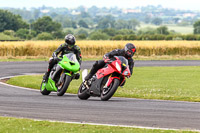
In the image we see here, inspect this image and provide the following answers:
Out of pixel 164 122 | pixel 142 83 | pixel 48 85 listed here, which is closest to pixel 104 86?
pixel 48 85

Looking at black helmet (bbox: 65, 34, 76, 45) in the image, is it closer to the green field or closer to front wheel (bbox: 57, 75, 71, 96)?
front wheel (bbox: 57, 75, 71, 96)

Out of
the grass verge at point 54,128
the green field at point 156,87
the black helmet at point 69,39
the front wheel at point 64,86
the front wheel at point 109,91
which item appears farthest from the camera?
the green field at point 156,87

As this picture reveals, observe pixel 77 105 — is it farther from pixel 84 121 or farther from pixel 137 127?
pixel 137 127

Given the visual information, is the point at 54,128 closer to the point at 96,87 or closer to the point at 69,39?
the point at 96,87

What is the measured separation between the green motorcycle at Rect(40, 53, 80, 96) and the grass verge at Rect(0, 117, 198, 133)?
524cm

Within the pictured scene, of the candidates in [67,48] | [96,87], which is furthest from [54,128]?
[67,48]

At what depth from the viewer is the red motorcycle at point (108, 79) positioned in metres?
14.4

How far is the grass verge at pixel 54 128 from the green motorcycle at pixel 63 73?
5.24 metres

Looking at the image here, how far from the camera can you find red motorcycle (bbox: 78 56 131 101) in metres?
14.4

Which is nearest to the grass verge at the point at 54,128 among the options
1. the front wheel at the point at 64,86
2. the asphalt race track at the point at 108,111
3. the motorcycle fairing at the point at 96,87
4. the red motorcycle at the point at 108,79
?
the asphalt race track at the point at 108,111

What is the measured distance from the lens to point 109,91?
1453 centimetres

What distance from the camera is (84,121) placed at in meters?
11.1

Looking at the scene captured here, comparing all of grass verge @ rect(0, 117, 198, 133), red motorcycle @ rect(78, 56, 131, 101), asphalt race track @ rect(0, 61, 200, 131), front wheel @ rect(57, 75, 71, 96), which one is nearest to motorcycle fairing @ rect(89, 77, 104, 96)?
red motorcycle @ rect(78, 56, 131, 101)

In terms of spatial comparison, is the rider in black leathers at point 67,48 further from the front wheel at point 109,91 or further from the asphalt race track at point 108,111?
the front wheel at point 109,91
